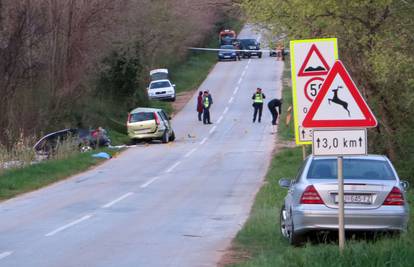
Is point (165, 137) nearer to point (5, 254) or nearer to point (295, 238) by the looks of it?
point (5, 254)

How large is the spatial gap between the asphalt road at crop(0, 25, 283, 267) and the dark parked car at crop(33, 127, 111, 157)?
5.19 feet

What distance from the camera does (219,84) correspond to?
67.9 metres

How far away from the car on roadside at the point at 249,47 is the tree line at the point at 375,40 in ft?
191

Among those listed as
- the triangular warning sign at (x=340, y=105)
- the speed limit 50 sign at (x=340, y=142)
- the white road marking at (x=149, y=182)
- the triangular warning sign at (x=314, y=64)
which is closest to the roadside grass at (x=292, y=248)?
the speed limit 50 sign at (x=340, y=142)

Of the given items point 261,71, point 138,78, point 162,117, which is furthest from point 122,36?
point 261,71

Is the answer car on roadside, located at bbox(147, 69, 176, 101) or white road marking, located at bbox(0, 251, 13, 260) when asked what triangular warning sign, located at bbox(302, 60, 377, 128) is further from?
car on roadside, located at bbox(147, 69, 176, 101)

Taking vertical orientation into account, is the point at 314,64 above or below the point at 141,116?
above

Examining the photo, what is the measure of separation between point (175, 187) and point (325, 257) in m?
15.6

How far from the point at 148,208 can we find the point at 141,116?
70.6 feet

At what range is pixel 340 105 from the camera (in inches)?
384

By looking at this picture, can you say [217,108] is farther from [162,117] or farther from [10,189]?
[10,189]

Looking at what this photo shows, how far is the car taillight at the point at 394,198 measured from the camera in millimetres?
12242

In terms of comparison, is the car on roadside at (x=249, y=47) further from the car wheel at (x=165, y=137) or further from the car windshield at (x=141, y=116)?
the car wheel at (x=165, y=137)

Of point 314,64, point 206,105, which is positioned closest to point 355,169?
point 314,64
